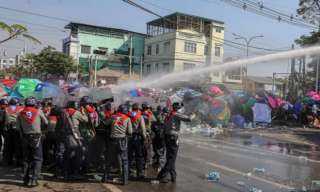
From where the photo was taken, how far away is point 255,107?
24.9 m

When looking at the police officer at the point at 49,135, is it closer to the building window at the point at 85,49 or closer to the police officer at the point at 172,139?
the police officer at the point at 172,139

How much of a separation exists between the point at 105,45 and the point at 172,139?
65.4m

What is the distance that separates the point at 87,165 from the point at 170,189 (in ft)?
7.62

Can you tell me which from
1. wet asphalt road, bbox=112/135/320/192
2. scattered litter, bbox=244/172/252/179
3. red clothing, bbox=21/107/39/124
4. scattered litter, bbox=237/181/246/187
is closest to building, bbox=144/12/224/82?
wet asphalt road, bbox=112/135/320/192

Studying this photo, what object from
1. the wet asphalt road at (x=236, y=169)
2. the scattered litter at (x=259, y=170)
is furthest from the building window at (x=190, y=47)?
the scattered litter at (x=259, y=170)

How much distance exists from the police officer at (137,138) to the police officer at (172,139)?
0.57 meters

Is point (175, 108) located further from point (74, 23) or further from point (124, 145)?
point (74, 23)

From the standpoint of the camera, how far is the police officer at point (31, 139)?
332 inches

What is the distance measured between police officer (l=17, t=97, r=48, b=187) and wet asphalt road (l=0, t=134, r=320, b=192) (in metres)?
0.32

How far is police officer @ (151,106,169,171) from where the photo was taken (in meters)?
10.4

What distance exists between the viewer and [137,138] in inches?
380

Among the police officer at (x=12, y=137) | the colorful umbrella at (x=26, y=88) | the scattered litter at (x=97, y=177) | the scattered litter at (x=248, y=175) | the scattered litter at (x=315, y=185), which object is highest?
the colorful umbrella at (x=26, y=88)

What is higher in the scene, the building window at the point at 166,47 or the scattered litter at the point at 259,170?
the building window at the point at 166,47

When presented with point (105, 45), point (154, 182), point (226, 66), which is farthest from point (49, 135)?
point (105, 45)
